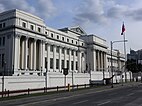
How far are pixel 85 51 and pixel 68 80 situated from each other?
205ft

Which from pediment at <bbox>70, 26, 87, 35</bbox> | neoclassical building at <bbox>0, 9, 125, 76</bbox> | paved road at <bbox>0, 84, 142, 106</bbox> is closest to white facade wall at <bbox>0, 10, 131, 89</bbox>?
neoclassical building at <bbox>0, 9, 125, 76</bbox>

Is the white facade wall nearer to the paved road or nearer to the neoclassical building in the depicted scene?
the neoclassical building

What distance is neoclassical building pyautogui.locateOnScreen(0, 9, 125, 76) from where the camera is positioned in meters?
75.2

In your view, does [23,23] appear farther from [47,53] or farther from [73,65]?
[73,65]

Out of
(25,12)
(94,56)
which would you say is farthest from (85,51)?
(25,12)

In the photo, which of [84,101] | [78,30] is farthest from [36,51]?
[84,101]

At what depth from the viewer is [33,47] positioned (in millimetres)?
83625

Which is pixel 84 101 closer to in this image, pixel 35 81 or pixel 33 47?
pixel 35 81

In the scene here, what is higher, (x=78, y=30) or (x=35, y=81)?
(x=78, y=30)

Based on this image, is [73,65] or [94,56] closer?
[73,65]

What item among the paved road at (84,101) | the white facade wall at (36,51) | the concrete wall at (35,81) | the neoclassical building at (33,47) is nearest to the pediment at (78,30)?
the neoclassical building at (33,47)

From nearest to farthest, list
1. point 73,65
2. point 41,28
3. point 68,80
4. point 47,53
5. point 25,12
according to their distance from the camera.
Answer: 1. point 68,80
2. point 25,12
3. point 41,28
4. point 47,53
5. point 73,65

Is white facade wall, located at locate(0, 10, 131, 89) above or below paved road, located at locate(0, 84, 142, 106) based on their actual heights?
above

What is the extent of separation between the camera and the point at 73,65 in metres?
113
